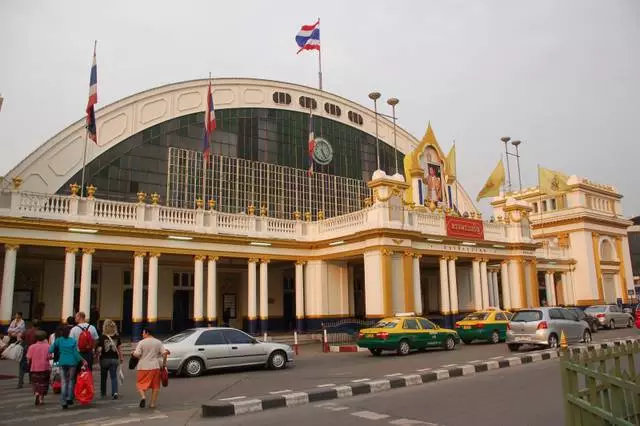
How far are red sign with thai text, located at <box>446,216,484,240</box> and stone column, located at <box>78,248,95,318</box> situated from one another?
59.2 ft

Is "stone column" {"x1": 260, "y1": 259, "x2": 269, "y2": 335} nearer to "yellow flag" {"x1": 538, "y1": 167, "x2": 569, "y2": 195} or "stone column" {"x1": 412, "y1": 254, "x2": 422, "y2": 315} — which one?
"stone column" {"x1": 412, "y1": 254, "x2": 422, "y2": 315}

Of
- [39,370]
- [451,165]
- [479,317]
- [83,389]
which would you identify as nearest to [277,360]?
[83,389]

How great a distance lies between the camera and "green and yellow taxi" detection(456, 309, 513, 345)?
2320cm

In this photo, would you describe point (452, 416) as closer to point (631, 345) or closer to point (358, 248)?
point (631, 345)

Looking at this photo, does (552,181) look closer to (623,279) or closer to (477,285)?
(623,279)

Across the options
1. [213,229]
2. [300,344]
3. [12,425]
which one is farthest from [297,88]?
[12,425]

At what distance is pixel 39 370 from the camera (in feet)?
35.0

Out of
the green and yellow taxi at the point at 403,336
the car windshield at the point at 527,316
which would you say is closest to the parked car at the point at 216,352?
the green and yellow taxi at the point at 403,336

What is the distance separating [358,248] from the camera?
2605 cm

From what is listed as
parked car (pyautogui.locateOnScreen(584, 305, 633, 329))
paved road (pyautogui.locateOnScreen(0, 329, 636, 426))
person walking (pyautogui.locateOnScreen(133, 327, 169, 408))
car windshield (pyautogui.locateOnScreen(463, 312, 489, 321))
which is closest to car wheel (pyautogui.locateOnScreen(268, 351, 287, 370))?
paved road (pyautogui.locateOnScreen(0, 329, 636, 426))

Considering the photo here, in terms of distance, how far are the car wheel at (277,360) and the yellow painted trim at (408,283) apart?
34.2 ft

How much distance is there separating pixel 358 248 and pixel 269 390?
1463cm

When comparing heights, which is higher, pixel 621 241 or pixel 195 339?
pixel 621 241

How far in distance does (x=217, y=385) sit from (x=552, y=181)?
40.9m
